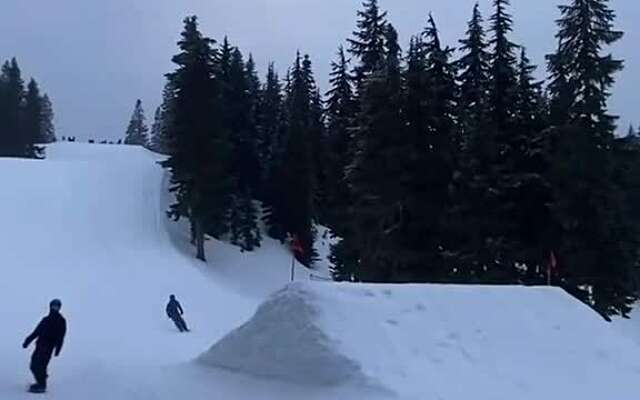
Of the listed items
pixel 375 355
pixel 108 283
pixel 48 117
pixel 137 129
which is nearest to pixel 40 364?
pixel 375 355

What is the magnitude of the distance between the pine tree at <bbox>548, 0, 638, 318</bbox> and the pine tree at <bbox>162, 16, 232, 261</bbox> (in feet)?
68.2

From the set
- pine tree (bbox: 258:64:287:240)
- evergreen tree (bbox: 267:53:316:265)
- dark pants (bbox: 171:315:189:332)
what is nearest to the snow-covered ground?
dark pants (bbox: 171:315:189:332)

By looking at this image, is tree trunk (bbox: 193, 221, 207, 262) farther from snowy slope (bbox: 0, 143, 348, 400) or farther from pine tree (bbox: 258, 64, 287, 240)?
pine tree (bbox: 258, 64, 287, 240)

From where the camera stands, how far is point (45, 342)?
45.6ft

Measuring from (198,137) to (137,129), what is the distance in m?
104

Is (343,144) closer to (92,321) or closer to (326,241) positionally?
(92,321)

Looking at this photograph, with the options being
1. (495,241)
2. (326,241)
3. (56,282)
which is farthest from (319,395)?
(326,241)

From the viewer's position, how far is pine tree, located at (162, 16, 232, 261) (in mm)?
44156

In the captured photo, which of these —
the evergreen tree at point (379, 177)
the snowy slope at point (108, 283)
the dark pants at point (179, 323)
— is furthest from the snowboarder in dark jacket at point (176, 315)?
the evergreen tree at point (379, 177)

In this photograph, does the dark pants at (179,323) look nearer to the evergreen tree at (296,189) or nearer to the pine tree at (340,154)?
the pine tree at (340,154)

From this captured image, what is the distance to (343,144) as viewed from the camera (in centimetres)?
3881

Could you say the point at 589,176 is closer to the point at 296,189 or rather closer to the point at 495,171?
the point at 495,171

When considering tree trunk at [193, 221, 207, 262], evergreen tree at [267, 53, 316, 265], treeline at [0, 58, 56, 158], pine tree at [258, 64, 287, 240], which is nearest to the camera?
tree trunk at [193, 221, 207, 262]

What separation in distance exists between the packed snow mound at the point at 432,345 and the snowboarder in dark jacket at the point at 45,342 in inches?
95.7
